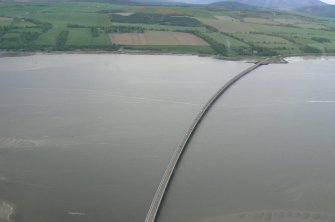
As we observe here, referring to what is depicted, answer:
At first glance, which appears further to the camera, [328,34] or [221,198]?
[328,34]

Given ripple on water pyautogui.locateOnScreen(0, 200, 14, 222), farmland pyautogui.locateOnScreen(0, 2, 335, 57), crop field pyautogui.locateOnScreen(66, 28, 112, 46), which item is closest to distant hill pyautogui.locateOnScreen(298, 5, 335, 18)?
farmland pyautogui.locateOnScreen(0, 2, 335, 57)

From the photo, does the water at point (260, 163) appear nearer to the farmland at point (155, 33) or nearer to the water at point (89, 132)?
the water at point (89, 132)

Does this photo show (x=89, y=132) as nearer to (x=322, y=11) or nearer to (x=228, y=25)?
(x=228, y=25)

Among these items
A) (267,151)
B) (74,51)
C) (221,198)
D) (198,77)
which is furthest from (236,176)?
(74,51)

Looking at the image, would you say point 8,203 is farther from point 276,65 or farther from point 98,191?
point 276,65

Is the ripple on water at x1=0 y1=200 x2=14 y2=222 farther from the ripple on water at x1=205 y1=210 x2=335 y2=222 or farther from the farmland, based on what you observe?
the farmland

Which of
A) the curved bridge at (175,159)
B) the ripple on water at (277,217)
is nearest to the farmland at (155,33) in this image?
the curved bridge at (175,159)
